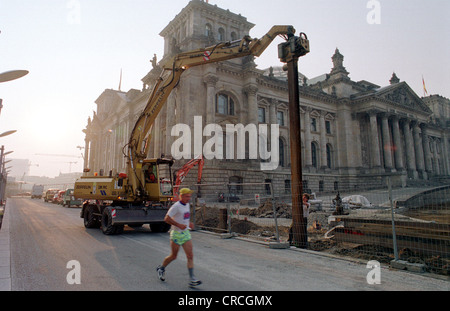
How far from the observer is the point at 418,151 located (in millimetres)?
49438

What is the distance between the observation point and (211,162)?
94.8ft

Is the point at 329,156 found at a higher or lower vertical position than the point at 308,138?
lower

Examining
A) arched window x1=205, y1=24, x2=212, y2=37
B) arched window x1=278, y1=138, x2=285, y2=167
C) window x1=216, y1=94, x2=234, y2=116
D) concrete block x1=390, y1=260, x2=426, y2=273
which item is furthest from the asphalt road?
arched window x1=205, y1=24, x2=212, y2=37

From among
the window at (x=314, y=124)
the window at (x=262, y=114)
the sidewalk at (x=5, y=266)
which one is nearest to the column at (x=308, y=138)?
the window at (x=314, y=124)

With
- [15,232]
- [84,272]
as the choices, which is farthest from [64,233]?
[84,272]

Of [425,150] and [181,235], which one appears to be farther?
[425,150]

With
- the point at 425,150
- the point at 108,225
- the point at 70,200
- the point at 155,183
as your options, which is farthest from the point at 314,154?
the point at 108,225

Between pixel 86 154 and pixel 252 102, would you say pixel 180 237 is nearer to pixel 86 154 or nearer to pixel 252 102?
pixel 252 102

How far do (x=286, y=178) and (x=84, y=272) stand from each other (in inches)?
1297

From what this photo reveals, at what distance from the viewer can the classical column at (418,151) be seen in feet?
160

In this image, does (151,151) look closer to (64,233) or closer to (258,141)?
(258,141)

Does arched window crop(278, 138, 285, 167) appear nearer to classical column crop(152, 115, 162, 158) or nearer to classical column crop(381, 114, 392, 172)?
classical column crop(152, 115, 162, 158)

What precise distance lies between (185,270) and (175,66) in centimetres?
867

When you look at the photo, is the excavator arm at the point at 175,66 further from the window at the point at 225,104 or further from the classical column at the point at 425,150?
the classical column at the point at 425,150
